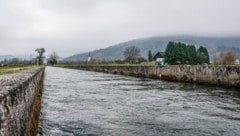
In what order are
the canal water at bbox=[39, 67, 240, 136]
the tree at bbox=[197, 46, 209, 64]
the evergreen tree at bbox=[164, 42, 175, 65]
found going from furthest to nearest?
1. the tree at bbox=[197, 46, 209, 64]
2. the evergreen tree at bbox=[164, 42, 175, 65]
3. the canal water at bbox=[39, 67, 240, 136]

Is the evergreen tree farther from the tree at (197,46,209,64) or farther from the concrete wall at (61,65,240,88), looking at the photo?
the concrete wall at (61,65,240,88)

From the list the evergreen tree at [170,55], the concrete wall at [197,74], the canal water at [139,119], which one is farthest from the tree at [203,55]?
the canal water at [139,119]

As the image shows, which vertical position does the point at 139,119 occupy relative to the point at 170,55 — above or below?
below

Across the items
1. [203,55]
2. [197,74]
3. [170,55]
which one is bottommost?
[197,74]

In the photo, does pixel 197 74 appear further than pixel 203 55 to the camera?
No

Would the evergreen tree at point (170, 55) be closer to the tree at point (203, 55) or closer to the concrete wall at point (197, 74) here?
the tree at point (203, 55)

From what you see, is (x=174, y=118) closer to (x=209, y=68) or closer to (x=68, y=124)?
(x=68, y=124)

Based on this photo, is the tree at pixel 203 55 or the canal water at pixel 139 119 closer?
the canal water at pixel 139 119

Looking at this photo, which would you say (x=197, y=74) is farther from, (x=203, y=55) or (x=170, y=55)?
(x=203, y=55)

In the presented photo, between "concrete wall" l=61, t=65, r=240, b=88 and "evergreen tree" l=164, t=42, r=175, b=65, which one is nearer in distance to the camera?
"concrete wall" l=61, t=65, r=240, b=88

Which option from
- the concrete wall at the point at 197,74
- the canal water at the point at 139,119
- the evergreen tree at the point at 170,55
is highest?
the evergreen tree at the point at 170,55

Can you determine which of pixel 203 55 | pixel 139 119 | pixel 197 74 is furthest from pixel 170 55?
pixel 139 119

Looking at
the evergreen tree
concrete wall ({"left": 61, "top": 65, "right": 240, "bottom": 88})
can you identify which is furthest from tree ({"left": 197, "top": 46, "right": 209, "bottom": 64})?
concrete wall ({"left": 61, "top": 65, "right": 240, "bottom": 88})

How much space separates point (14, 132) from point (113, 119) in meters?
8.02
